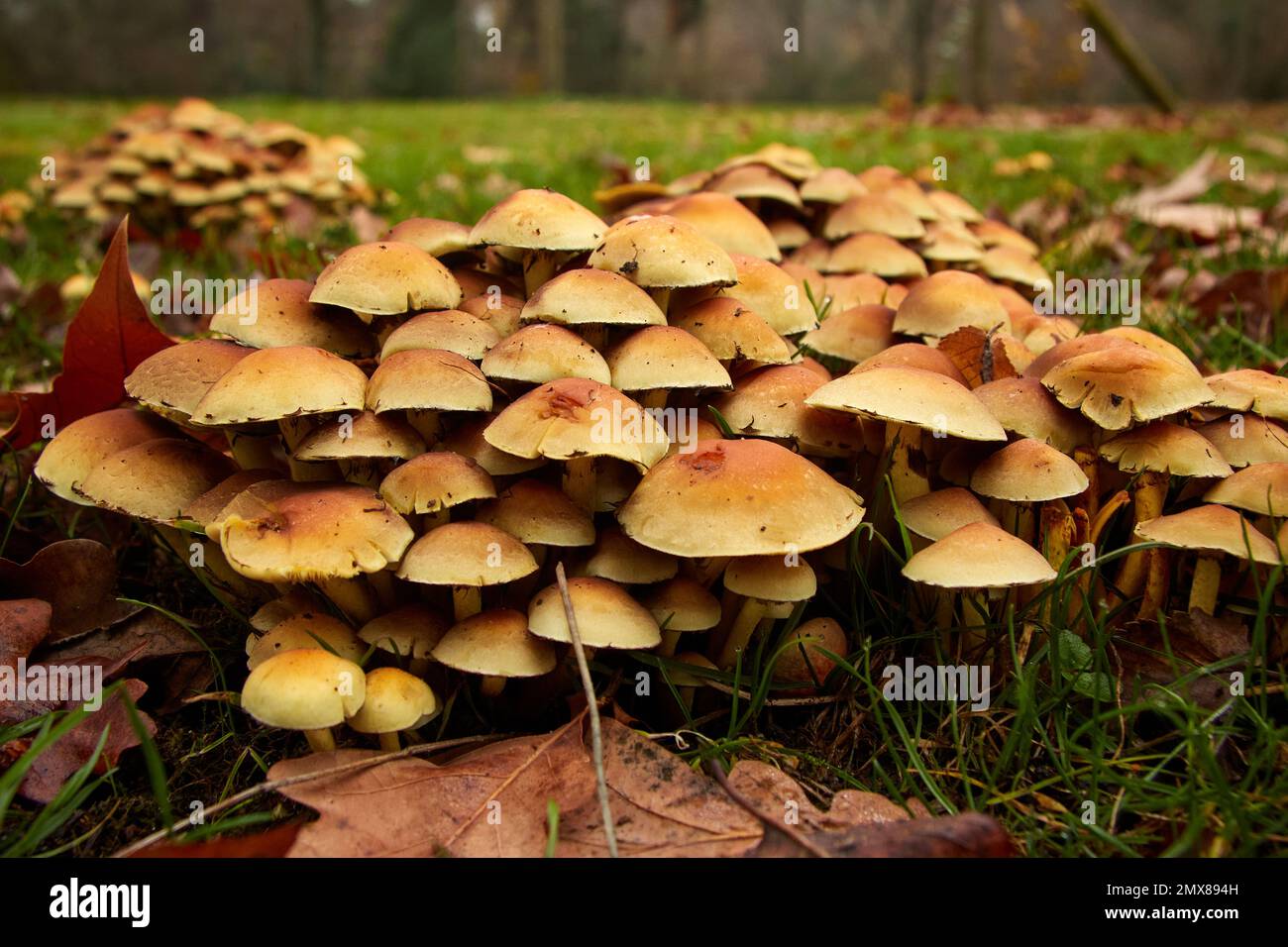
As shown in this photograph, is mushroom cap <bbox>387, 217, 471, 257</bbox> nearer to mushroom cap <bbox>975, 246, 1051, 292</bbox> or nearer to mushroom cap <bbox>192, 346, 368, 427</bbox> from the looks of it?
mushroom cap <bbox>192, 346, 368, 427</bbox>

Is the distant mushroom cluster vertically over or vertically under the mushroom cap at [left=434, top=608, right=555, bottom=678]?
over

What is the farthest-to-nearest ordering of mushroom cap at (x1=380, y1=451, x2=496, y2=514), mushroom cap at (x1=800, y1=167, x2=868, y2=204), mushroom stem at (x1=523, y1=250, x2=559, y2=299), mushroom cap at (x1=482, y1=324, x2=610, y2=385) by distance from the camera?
mushroom cap at (x1=800, y1=167, x2=868, y2=204)
mushroom stem at (x1=523, y1=250, x2=559, y2=299)
mushroom cap at (x1=482, y1=324, x2=610, y2=385)
mushroom cap at (x1=380, y1=451, x2=496, y2=514)

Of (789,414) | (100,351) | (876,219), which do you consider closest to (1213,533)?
(789,414)

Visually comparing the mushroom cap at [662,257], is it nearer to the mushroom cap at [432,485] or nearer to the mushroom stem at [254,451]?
the mushroom cap at [432,485]

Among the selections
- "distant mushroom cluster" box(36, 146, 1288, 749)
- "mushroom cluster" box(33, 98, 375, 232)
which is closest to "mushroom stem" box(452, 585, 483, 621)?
"distant mushroom cluster" box(36, 146, 1288, 749)

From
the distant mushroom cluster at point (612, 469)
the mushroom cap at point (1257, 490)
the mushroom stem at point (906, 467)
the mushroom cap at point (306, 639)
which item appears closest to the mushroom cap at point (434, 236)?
the distant mushroom cluster at point (612, 469)

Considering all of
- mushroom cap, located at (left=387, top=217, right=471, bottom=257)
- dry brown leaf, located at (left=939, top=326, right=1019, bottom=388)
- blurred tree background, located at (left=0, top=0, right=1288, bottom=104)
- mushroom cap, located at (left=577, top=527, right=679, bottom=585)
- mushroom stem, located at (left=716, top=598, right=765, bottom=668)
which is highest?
blurred tree background, located at (left=0, top=0, right=1288, bottom=104)

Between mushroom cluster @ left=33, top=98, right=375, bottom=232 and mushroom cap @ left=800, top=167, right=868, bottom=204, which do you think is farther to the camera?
mushroom cluster @ left=33, top=98, right=375, bottom=232

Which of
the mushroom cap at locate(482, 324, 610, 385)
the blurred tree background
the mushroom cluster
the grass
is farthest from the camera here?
the blurred tree background
